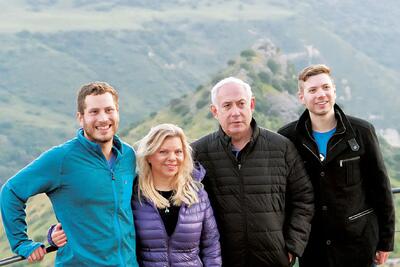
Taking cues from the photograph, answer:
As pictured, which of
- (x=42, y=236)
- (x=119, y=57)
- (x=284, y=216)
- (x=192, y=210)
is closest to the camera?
(x=192, y=210)

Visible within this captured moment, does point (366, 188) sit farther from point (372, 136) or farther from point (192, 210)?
point (192, 210)

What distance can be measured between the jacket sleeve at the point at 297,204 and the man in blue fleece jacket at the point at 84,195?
1112mm

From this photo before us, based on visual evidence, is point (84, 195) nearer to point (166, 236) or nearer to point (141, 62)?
point (166, 236)

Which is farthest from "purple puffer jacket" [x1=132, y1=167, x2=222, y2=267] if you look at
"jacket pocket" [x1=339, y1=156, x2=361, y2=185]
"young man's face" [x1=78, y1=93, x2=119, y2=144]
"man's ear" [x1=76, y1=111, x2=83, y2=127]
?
"jacket pocket" [x1=339, y1=156, x2=361, y2=185]

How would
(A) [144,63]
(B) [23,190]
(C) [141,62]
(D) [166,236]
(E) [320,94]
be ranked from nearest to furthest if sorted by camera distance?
(B) [23,190]
(D) [166,236]
(E) [320,94]
(A) [144,63]
(C) [141,62]

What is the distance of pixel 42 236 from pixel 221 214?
59.3 m

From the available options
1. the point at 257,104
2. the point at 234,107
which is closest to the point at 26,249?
the point at 234,107

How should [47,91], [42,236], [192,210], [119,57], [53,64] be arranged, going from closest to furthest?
[192,210] < [42,236] < [47,91] < [53,64] < [119,57]

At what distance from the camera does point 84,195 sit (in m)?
4.29

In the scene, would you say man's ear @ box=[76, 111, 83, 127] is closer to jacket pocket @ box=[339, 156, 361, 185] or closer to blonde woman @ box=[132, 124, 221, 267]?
blonde woman @ box=[132, 124, 221, 267]

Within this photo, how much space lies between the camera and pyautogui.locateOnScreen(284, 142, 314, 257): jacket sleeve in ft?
15.9

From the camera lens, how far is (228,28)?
196250mm

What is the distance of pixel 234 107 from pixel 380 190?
3.95 ft

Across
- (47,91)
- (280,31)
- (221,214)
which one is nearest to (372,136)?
(221,214)
